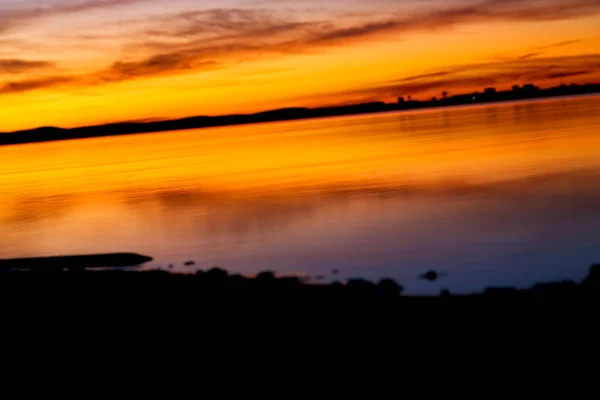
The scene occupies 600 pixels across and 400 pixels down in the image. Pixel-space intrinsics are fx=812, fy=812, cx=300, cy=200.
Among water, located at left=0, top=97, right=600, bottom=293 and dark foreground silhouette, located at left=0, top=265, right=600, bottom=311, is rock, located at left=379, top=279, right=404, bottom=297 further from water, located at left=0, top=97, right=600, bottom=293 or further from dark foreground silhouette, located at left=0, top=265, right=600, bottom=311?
water, located at left=0, top=97, right=600, bottom=293

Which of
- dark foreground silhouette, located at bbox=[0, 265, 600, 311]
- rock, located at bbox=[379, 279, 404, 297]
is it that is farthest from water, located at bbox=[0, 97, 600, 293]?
dark foreground silhouette, located at bbox=[0, 265, 600, 311]

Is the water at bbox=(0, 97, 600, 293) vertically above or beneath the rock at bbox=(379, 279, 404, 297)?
beneath

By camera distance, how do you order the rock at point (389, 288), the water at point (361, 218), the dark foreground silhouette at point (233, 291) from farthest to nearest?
the water at point (361, 218) < the rock at point (389, 288) < the dark foreground silhouette at point (233, 291)

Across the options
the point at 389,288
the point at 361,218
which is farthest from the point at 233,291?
the point at 361,218

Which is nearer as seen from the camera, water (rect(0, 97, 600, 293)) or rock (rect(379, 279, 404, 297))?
rock (rect(379, 279, 404, 297))

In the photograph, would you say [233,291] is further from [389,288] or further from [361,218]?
[361,218]

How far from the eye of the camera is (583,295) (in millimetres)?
9594

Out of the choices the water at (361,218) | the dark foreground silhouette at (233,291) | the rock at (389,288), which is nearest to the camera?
the dark foreground silhouette at (233,291)

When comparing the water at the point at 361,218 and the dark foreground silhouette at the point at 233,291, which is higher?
the dark foreground silhouette at the point at 233,291

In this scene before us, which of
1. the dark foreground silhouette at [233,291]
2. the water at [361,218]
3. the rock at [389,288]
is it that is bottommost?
the water at [361,218]

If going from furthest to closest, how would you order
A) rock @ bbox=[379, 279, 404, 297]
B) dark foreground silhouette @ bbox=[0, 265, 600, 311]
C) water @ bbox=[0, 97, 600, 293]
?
water @ bbox=[0, 97, 600, 293] < rock @ bbox=[379, 279, 404, 297] < dark foreground silhouette @ bbox=[0, 265, 600, 311]

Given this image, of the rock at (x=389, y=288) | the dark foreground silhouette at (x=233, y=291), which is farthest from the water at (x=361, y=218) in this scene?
the dark foreground silhouette at (x=233, y=291)

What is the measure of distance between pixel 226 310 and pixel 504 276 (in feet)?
21.1

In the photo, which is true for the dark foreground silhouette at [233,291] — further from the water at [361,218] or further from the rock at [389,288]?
the water at [361,218]
